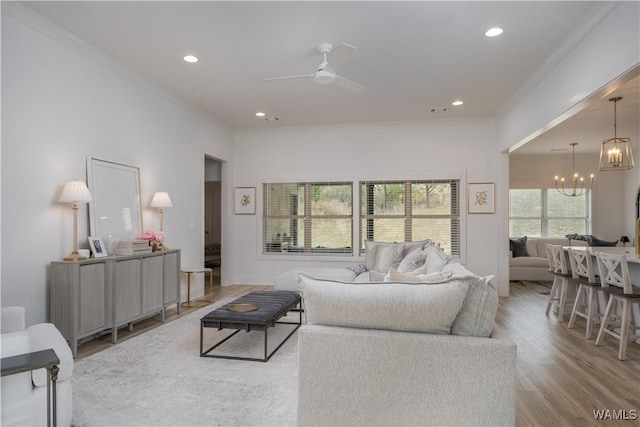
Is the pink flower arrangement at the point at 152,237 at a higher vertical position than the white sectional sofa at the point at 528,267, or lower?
higher

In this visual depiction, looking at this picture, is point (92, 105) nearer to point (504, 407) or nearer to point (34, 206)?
point (34, 206)

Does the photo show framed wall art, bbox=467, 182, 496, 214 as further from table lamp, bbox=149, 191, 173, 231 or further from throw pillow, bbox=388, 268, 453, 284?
table lamp, bbox=149, 191, 173, 231

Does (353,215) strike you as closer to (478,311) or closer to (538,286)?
(538,286)

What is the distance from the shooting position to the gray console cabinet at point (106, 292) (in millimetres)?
3230

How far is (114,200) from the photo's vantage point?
4168 millimetres

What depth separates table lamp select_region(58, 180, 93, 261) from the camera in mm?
3364

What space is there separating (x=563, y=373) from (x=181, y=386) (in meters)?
3.09

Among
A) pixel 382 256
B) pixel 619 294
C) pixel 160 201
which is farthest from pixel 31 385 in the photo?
pixel 619 294

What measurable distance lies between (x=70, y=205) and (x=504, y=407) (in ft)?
13.1

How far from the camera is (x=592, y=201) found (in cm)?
894

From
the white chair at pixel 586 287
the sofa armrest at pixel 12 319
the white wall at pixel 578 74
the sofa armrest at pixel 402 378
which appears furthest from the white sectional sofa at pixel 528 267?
the sofa armrest at pixel 12 319

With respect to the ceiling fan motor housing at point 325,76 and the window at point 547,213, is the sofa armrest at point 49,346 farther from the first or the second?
the window at point 547,213

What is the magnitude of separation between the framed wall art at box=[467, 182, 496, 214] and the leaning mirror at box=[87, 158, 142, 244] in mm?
5315

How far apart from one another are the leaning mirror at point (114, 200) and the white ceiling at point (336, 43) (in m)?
1.25
